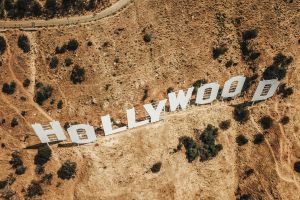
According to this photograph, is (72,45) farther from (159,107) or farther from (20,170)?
(20,170)

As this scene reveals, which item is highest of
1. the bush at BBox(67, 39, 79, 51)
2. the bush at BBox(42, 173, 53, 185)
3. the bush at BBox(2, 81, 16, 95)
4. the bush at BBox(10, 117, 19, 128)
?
the bush at BBox(67, 39, 79, 51)

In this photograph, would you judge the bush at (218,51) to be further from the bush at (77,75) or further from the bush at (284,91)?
the bush at (77,75)

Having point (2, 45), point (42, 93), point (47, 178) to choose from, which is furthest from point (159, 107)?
point (2, 45)

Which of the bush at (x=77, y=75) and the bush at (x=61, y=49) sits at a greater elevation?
the bush at (x=61, y=49)

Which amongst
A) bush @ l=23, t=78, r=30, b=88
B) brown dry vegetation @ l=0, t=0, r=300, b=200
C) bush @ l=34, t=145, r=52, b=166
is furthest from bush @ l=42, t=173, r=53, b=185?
bush @ l=23, t=78, r=30, b=88

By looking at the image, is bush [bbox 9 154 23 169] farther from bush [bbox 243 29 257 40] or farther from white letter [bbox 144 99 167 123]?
bush [bbox 243 29 257 40]

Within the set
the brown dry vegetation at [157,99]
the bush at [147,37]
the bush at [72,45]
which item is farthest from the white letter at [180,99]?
the bush at [72,45]

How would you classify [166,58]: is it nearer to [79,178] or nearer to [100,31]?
[100,31]
